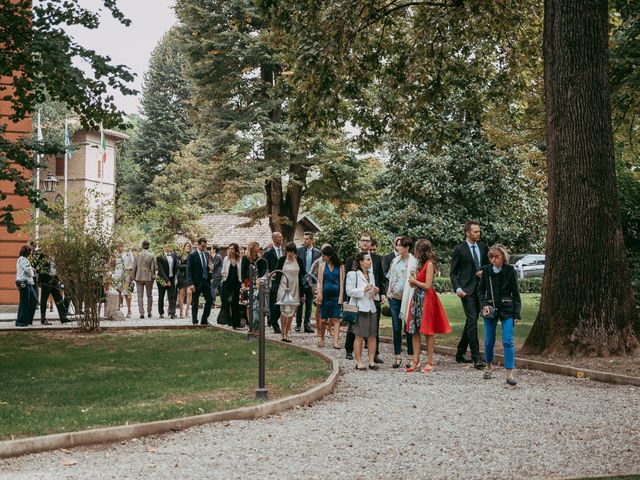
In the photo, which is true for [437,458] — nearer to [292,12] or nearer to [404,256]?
[404,256]

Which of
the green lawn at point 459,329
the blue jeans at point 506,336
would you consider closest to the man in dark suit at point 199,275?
the green lawn at point 459,329

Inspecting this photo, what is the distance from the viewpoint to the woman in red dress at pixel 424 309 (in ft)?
42.5

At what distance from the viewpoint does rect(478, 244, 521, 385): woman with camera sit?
465 inches

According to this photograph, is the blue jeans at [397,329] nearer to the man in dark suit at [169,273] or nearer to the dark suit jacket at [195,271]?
the dark suit jacket at [195,271]

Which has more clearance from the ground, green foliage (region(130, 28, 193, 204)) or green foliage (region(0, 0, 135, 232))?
green foliage (region(130, 28, 193, 204))

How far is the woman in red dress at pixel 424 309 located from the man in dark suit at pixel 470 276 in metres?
0.50

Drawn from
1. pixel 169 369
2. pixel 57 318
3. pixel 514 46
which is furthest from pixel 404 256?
pixel 57 318

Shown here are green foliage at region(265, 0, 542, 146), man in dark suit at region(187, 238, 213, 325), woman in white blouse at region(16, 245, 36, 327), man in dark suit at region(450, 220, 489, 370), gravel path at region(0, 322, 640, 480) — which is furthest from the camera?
man in dark suit at region(187, 238, 213, 325)

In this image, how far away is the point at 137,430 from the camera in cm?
793

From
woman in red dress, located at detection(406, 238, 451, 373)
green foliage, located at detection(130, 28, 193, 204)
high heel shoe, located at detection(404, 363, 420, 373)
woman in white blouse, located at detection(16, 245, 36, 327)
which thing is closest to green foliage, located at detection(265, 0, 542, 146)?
woman in red dress, located at detection(406, 238, 451, 373)

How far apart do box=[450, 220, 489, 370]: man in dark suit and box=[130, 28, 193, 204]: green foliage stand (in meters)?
54.3

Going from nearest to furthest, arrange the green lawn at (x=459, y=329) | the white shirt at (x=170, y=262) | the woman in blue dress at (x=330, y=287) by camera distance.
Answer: the woman in blue dress at (x=330, y=287) → the green lawn at (x=459, y=329) → the white shirt at (x=170, y=262)

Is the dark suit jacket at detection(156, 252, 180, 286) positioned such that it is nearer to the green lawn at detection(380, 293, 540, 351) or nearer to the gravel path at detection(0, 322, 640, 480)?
the green lawn at detection(380, 293, 540, 351)

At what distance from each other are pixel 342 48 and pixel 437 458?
11957 mm
